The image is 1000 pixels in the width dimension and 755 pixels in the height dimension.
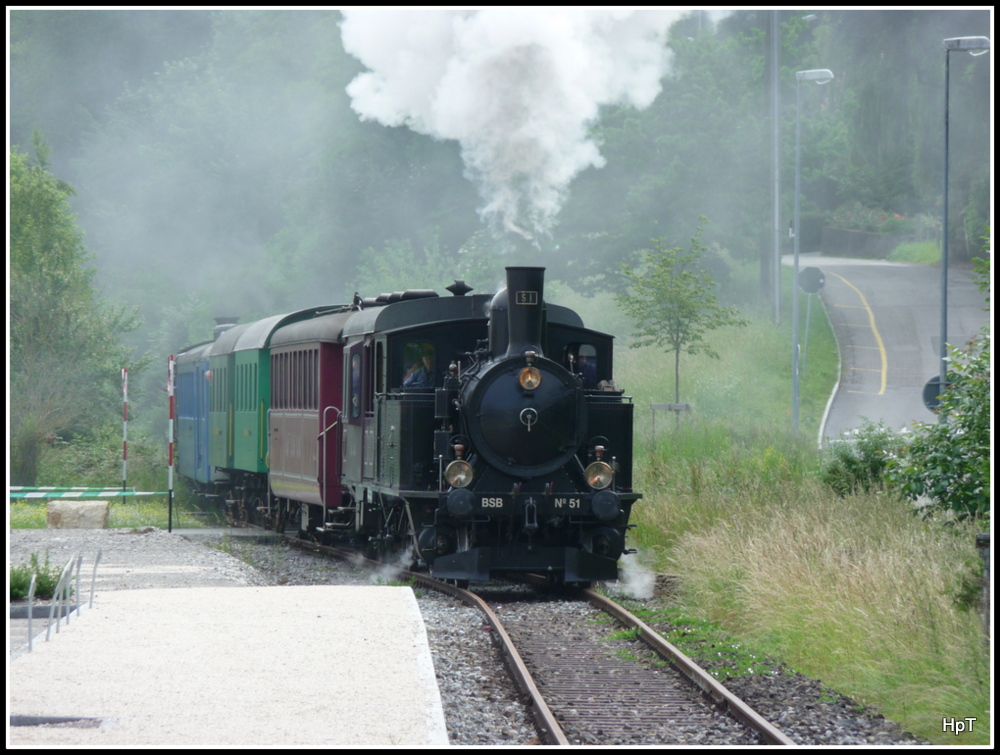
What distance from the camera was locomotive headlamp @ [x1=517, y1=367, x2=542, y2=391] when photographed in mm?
10961

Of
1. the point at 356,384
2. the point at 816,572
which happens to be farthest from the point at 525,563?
the point at 356,384

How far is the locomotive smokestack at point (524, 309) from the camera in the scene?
436 inches

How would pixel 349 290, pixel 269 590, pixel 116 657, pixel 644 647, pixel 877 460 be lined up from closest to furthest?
pixel 116 657, pixel 644 647, pixel 269 590, pixel 877 460, pixel 349 290

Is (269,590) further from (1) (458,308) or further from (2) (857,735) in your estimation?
(2) (857,735)

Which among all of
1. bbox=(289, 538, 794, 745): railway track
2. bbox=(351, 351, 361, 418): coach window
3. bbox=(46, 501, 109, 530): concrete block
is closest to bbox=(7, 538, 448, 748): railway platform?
bbox=(289, 538, 794, 745): railway track

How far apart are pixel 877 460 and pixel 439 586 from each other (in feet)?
20.5

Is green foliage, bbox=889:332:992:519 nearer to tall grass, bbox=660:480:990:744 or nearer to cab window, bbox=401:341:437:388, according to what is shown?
tall grass, bbox=660:480:990:744

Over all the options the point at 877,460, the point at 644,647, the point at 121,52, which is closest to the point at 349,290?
the point at 121,52

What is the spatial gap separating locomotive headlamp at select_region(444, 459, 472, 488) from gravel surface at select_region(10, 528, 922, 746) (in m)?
1.15

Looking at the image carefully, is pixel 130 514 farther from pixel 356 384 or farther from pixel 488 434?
pixel 488 434

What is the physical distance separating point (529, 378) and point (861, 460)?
20.4 ft

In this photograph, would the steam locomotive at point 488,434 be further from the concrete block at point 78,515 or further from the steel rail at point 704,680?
the concrete block at point 78,515

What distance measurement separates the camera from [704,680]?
25.3 feet

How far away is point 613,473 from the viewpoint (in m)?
11.5
